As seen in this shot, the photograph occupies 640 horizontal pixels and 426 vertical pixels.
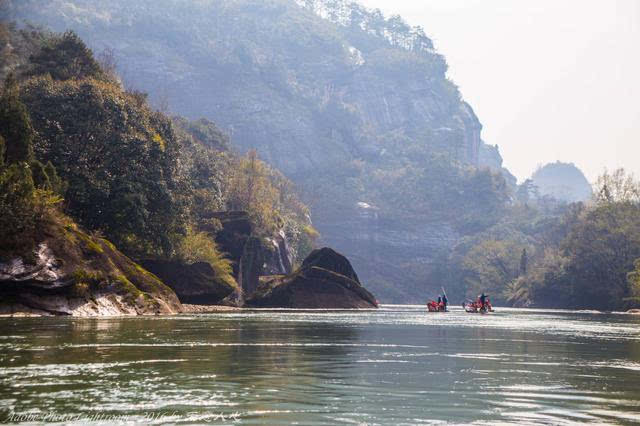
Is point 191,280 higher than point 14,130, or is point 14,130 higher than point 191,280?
point 14,130

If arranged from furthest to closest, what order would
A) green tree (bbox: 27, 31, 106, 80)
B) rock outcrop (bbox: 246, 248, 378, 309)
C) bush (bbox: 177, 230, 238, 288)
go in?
1. rock outcrop (bbox: 246, 248, 378, 309)
2. green tree (bbox: 27, 31, 106, 80)
3. bush (bbox: 177, 230, 238, 288)

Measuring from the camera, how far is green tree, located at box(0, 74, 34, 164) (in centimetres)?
5897

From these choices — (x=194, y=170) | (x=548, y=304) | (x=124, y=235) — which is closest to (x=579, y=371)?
(x=124, y=235)

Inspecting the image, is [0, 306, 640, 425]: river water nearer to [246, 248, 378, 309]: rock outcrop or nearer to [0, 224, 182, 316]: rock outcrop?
[0, 224, 182, 316]: rock outcrop

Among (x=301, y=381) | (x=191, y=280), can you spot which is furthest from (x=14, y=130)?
(x=301, y=381)

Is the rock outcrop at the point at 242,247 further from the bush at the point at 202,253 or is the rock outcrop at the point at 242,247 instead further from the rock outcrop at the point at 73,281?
the rock outcrop at the point at 73,281

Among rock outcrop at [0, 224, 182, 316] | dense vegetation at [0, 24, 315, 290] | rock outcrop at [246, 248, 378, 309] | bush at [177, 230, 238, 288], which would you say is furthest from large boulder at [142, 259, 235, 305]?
rock outcrop at [0, 224, 182, 316]

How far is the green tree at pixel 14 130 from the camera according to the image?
193 ft

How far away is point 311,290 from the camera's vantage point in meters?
94.6

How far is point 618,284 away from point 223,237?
3003 inches

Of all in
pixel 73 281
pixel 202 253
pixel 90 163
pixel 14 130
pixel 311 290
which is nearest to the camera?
pixel 73 281

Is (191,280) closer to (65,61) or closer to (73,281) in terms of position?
(73,281)

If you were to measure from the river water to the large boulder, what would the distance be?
42845 mm

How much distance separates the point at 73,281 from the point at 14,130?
14820mm
